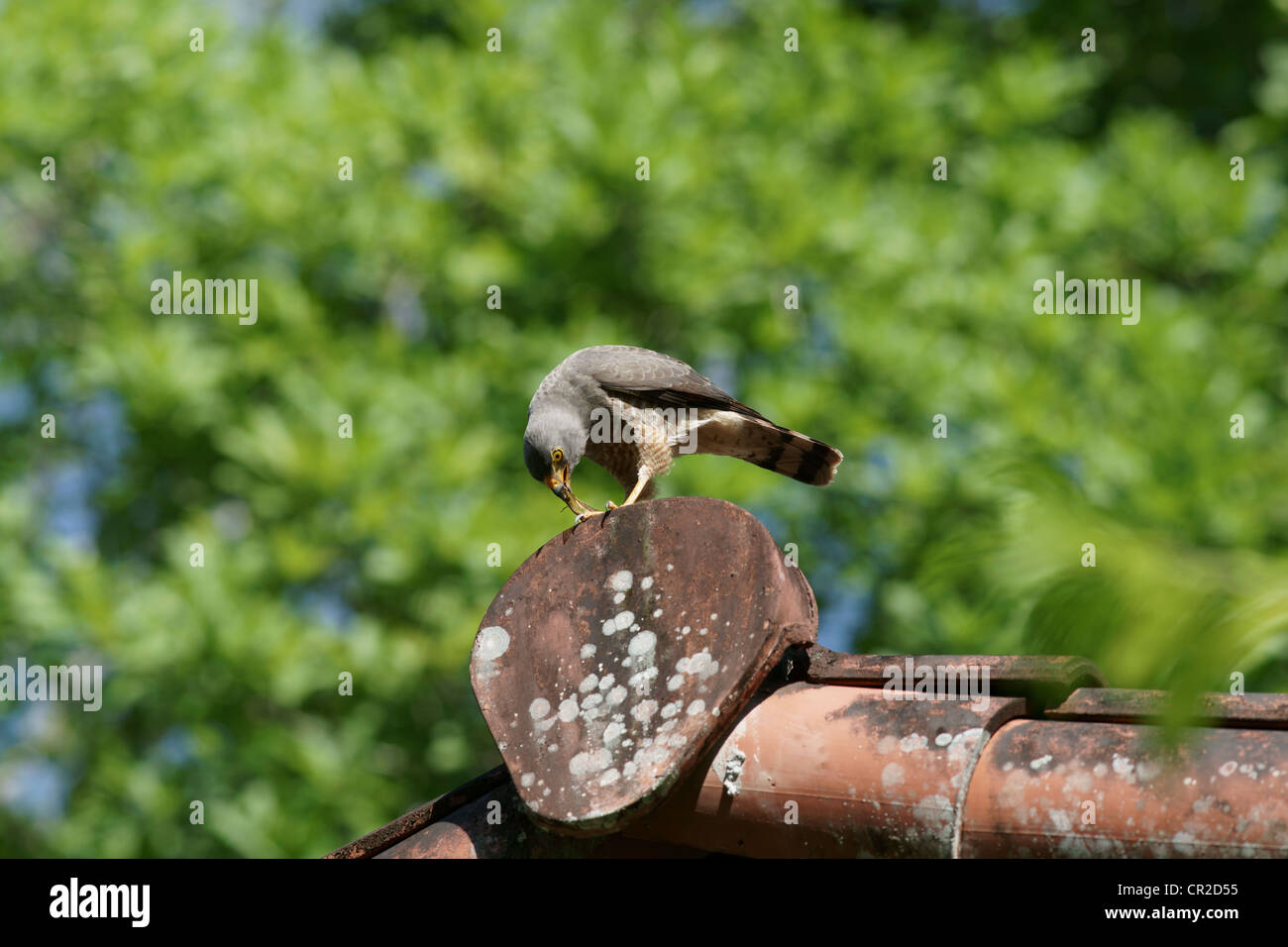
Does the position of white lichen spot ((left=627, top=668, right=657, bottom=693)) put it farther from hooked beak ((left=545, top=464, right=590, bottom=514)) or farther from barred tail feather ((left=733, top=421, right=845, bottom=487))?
barred tail feather ((left=733, top=421, right=845, bottom=487))

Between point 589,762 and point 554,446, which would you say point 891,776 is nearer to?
point 589,762

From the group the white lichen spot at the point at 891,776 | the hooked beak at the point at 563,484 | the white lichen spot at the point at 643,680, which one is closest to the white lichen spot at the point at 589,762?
the white lichen spot at the point at 643,680

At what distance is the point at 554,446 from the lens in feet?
16.0

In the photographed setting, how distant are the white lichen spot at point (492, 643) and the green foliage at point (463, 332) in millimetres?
4447

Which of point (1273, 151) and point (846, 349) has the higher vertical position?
point (1273, 151)

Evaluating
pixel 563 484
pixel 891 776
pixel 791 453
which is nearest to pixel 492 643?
pixel 891 776

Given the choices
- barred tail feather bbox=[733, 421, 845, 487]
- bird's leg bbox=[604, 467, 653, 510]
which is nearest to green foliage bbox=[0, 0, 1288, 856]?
barred tail feather bbox=[733, 421, 845, 487]

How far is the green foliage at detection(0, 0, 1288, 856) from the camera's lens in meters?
8.23

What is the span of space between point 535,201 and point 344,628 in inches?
126

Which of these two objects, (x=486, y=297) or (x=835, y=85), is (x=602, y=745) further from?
(x=835, y=85)

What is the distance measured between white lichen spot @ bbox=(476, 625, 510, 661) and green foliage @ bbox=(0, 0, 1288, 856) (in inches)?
175

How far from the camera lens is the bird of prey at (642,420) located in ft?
16.5
